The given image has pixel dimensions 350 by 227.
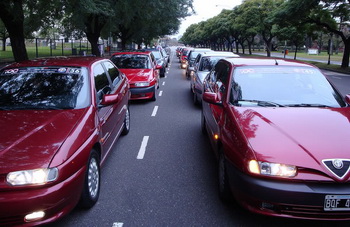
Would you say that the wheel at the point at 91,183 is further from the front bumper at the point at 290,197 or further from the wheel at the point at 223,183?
the front bumper at the point at 290,197

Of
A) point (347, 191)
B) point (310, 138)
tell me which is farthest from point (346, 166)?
point (310, 138)

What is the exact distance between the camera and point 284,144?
3.23m

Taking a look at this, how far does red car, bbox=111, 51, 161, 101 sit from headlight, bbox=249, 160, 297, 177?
7863 mm

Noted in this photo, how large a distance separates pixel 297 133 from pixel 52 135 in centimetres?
260

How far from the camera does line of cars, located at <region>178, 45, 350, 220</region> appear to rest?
2.94 m

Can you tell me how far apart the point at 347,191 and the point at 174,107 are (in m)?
7.72

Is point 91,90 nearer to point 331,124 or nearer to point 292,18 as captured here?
point 331,124

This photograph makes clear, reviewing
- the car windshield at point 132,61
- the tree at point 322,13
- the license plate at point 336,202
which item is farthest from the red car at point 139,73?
the tree at point 322,13

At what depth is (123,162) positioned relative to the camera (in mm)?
5406

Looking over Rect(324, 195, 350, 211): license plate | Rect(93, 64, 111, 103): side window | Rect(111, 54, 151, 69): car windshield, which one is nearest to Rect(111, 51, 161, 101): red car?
Rect(111, 54, 151, 69): car windshield

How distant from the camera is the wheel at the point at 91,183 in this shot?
142 inches

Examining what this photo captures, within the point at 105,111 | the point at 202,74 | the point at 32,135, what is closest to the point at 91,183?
the point at 32,135

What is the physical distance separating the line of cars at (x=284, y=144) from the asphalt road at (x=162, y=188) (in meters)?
0.33

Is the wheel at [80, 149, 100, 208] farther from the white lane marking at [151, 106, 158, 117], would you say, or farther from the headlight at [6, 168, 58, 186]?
the white lane marking at [151, 106, 158, 117]
